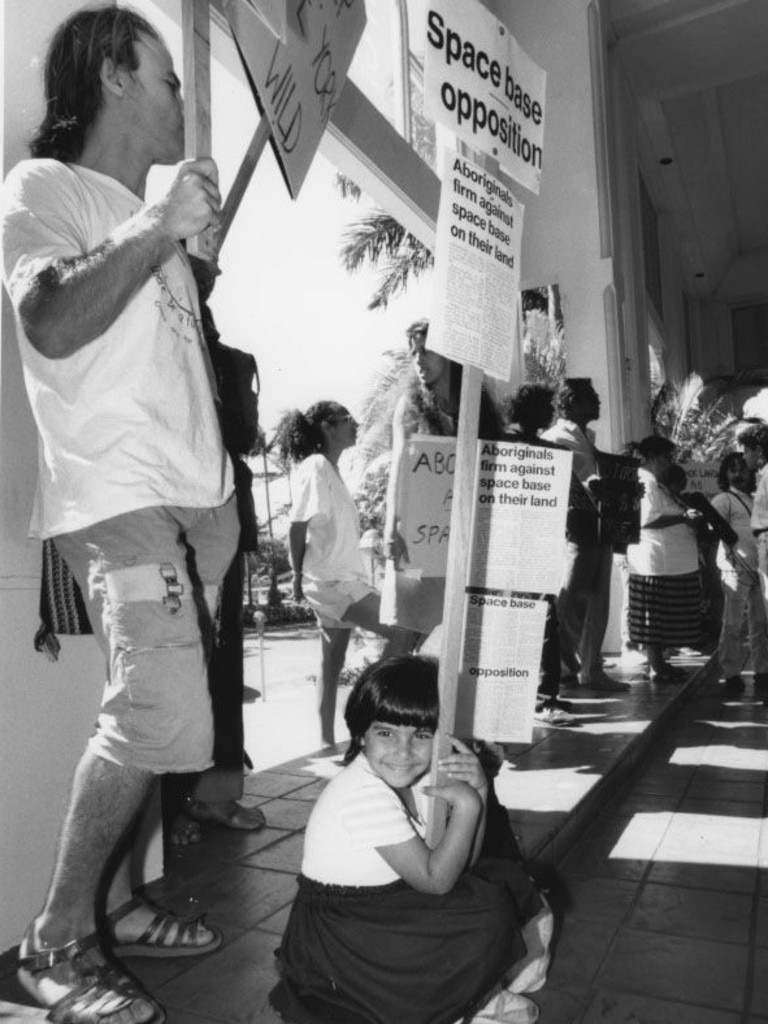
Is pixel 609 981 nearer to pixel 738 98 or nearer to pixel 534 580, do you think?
pixel 534 580

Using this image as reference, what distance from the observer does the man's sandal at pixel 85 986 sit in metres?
1.39

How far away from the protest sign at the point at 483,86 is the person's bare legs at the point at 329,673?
6.94 ft

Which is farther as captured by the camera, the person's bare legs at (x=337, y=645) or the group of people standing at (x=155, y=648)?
the person's bare legs at (x=337, y=645)

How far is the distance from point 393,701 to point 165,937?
0.70 metres

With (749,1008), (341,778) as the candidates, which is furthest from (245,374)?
(749,1008)

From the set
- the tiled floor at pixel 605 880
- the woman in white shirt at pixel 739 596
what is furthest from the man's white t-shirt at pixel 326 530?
the woman in white shirt at pixel 739 596

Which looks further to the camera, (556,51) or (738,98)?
(738,98)

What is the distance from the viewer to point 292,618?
2623 centimetres

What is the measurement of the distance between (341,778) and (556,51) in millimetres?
7519

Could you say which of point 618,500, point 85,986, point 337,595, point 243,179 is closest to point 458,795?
point 85,986

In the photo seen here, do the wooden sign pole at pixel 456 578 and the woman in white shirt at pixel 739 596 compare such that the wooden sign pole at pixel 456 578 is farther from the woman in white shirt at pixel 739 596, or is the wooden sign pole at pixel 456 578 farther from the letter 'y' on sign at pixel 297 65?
the woman in white shirt at pixel 739 596

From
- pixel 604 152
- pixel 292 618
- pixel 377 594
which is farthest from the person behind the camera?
pixel 292 618

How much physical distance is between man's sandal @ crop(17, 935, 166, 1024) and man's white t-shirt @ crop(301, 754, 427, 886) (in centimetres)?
36

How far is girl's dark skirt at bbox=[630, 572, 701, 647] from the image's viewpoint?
5379 mm
